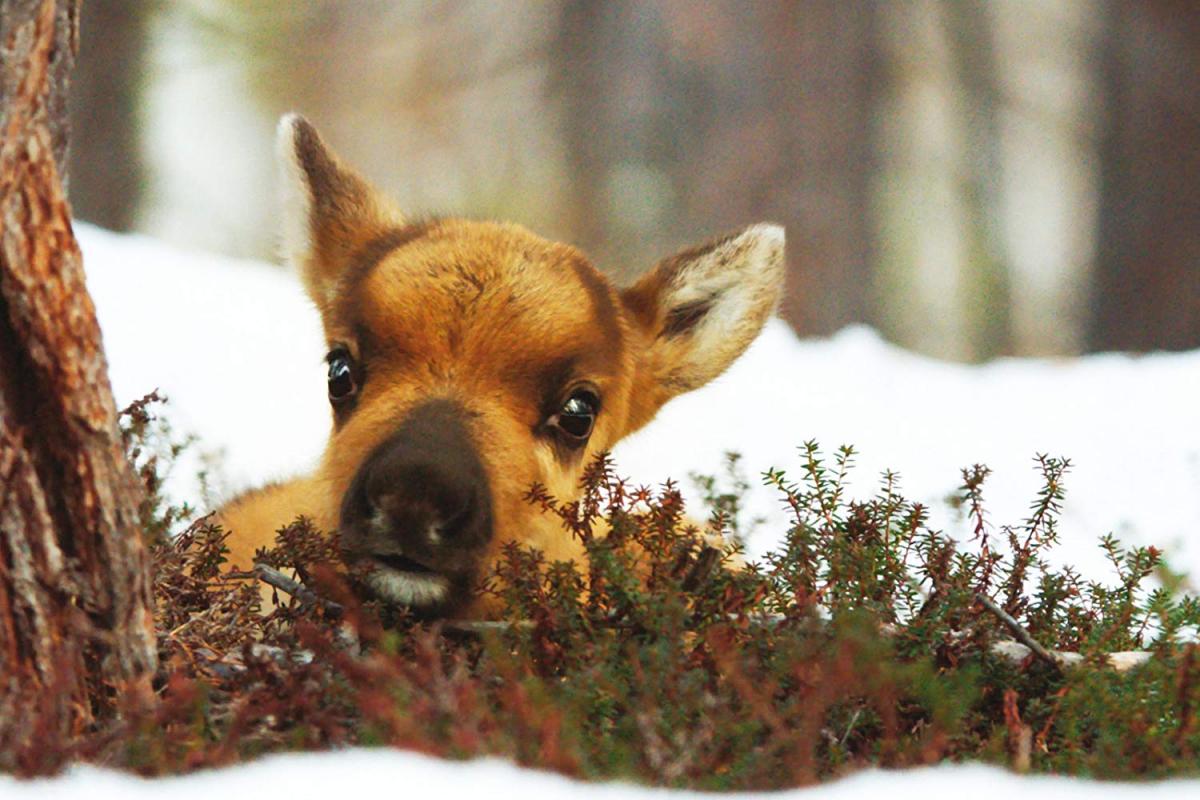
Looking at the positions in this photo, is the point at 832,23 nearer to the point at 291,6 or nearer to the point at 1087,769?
the point at 291,6

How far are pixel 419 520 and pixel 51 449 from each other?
1.42 metres

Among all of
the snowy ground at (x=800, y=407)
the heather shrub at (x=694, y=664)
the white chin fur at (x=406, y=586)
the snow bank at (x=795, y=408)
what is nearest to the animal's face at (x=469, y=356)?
the white chin fur at (x=406, y=586)

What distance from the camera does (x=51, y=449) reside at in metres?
3.24

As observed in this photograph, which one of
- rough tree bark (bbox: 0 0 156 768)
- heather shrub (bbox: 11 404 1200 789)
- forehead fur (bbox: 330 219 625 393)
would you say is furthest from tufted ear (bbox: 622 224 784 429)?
rough tree bark (bbox: 0 0 156 768)

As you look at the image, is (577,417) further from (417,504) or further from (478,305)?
(417,504)

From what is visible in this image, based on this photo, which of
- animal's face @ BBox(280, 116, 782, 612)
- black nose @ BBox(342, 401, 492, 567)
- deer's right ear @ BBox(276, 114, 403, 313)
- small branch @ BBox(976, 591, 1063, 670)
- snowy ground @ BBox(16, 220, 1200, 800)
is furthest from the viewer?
snowy ground @ BBox(16, 220, 1200, 800)

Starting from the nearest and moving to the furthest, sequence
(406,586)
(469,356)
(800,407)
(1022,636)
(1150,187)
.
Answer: (1022,636), (406,586), (469,356), (800,407), (1150,187)

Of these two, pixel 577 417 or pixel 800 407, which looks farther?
pixel 800 407

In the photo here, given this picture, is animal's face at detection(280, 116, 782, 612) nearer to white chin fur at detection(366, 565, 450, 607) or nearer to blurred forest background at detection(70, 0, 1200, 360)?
white chin fur at detection(366, 565, 450, 607)

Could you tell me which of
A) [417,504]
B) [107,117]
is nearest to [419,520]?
[417,504]

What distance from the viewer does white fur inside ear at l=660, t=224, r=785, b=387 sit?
6223mm

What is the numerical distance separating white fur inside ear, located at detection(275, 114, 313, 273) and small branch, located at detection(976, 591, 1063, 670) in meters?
3.33

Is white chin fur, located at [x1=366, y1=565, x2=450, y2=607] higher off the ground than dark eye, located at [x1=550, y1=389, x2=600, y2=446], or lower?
lower

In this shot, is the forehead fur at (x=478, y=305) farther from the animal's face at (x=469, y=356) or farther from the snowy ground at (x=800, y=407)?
the snowy ground at (x=800, y=407)
